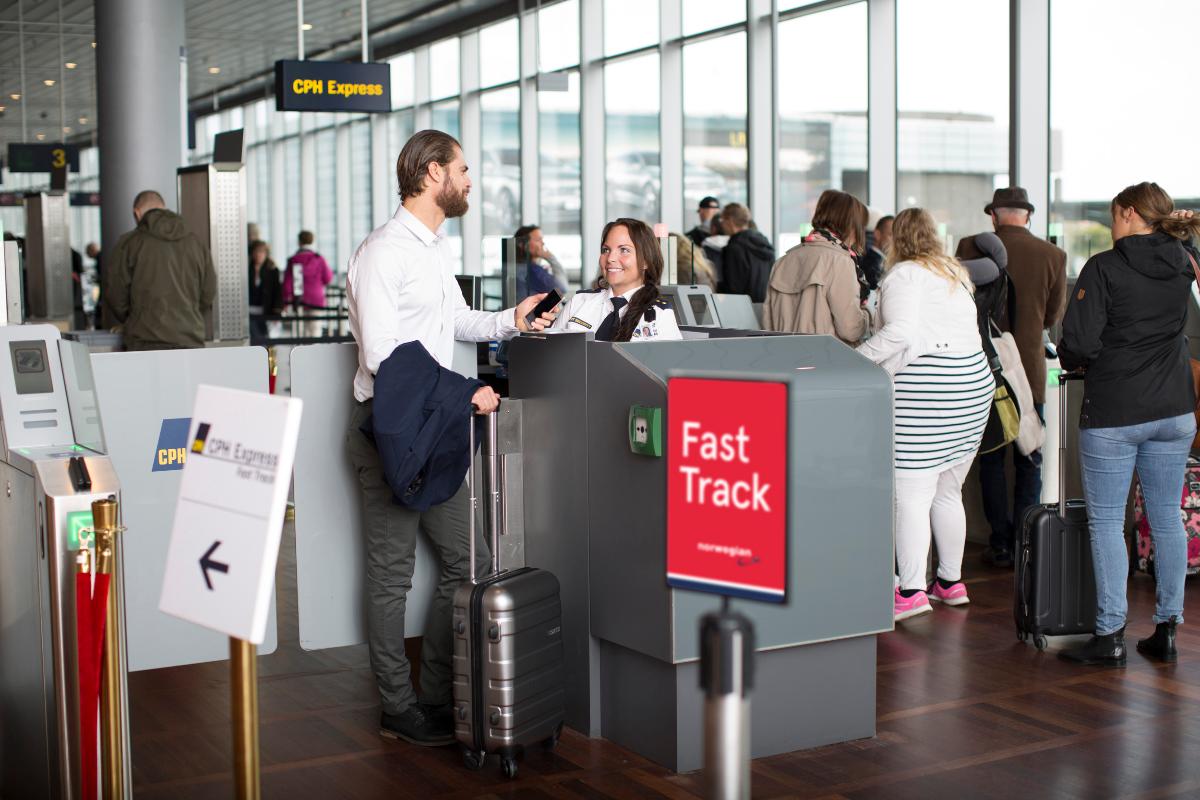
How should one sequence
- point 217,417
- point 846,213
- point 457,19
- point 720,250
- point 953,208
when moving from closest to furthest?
point 217,417
point 846,213
point 720,250
point 953,208
point 457,19

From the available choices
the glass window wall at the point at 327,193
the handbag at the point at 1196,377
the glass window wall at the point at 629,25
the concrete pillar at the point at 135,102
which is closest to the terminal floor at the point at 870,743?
the handbag at the point at 1196,377

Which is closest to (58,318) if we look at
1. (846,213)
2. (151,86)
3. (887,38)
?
(151,86)

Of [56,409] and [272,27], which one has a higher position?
[272,27]

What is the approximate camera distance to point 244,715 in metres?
2.20

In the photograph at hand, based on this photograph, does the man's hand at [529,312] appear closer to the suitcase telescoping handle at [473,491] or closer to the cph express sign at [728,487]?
the suitcase telescoping handle at [473,491]

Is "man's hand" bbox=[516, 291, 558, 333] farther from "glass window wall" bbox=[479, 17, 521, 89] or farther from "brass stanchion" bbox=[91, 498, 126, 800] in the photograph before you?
"glass window wall" bbox=[479, 17, 521, 89]

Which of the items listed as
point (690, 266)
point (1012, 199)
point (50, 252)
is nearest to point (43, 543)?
point (1012, 199)

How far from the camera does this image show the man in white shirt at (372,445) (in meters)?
3.62

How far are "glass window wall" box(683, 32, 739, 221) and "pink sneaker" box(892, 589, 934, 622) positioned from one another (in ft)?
25.8

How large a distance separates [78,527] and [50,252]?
11544mm

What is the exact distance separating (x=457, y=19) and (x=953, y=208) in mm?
9611

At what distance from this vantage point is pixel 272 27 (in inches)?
782

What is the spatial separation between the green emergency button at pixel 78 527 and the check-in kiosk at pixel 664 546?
4.36ft

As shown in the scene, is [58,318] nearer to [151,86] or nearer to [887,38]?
[151,86]
